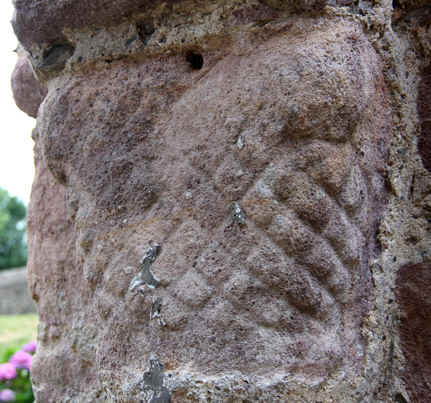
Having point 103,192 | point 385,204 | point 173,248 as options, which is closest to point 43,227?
point 103,192

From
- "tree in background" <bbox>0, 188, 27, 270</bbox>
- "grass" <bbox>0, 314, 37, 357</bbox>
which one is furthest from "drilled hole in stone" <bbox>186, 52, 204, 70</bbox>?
"tree in background" <bbox>0, 188, 27, 270</bbox>

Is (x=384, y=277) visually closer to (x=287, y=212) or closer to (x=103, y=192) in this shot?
(x=287, y=212)

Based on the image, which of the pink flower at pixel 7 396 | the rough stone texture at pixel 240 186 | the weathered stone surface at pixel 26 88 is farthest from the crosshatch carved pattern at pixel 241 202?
the pink flower at pixel 7 396

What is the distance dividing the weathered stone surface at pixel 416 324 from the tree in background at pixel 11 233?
1385 centimetres

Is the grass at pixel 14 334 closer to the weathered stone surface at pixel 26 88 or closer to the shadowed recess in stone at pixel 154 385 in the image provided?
the weathered stone surface at pixel 26 88

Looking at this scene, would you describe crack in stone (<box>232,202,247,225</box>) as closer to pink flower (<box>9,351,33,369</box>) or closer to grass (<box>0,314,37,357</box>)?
pink flower (<box>9,351,33,369</box>)

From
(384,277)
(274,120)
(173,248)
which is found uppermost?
(274,120)

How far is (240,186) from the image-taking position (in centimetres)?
58

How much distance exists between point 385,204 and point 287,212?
0.19 metres

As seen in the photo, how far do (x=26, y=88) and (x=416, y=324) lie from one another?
794 millimetres

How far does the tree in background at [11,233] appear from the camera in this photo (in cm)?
1366

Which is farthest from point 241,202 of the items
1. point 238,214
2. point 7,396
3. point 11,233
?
point 11,233

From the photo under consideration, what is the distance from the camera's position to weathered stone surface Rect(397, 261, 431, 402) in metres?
0.64

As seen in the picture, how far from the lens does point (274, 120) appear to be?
563 millimetres
